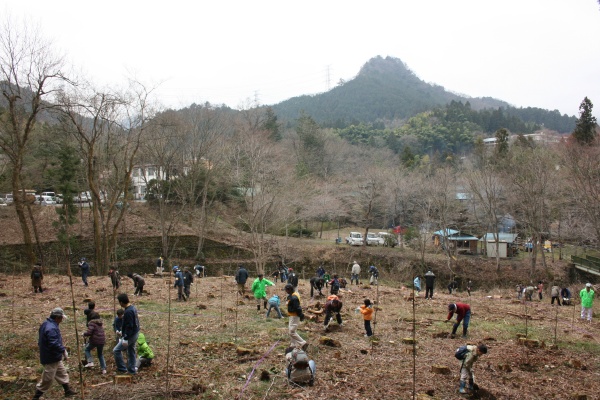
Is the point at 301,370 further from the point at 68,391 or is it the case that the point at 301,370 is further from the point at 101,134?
the point at 101,134

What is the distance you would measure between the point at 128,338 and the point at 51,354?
4.60 ft

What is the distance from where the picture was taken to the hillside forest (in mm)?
25266

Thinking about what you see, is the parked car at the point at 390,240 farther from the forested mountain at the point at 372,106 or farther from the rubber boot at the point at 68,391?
the forested mountain at the point at 372,106

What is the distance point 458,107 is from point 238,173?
8181cm

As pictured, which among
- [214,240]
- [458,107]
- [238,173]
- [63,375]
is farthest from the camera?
Answer: [458,107]

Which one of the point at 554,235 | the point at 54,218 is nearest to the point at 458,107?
the point at 554,235

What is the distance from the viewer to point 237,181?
34.5m

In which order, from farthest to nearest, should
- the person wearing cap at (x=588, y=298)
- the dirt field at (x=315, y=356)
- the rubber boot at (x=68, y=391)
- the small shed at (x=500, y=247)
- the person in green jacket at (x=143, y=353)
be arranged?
the small shed at (x=500, y=247), the person wearing cap at (x=588, y=298), the person in green jacket at (x=143, y=353), the dirt field at (x=315, y=356), the rubber boot at (x=68, y=391)

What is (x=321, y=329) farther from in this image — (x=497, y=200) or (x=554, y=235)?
(x=554, y=235)

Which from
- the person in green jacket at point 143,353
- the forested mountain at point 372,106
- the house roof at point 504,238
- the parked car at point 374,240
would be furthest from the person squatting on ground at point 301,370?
the forested mountain at point 372,106

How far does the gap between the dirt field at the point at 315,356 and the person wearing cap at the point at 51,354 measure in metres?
0.43

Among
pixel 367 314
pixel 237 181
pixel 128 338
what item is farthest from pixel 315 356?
pixel 237 181

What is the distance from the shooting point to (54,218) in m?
36.1

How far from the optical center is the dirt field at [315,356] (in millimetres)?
8000
